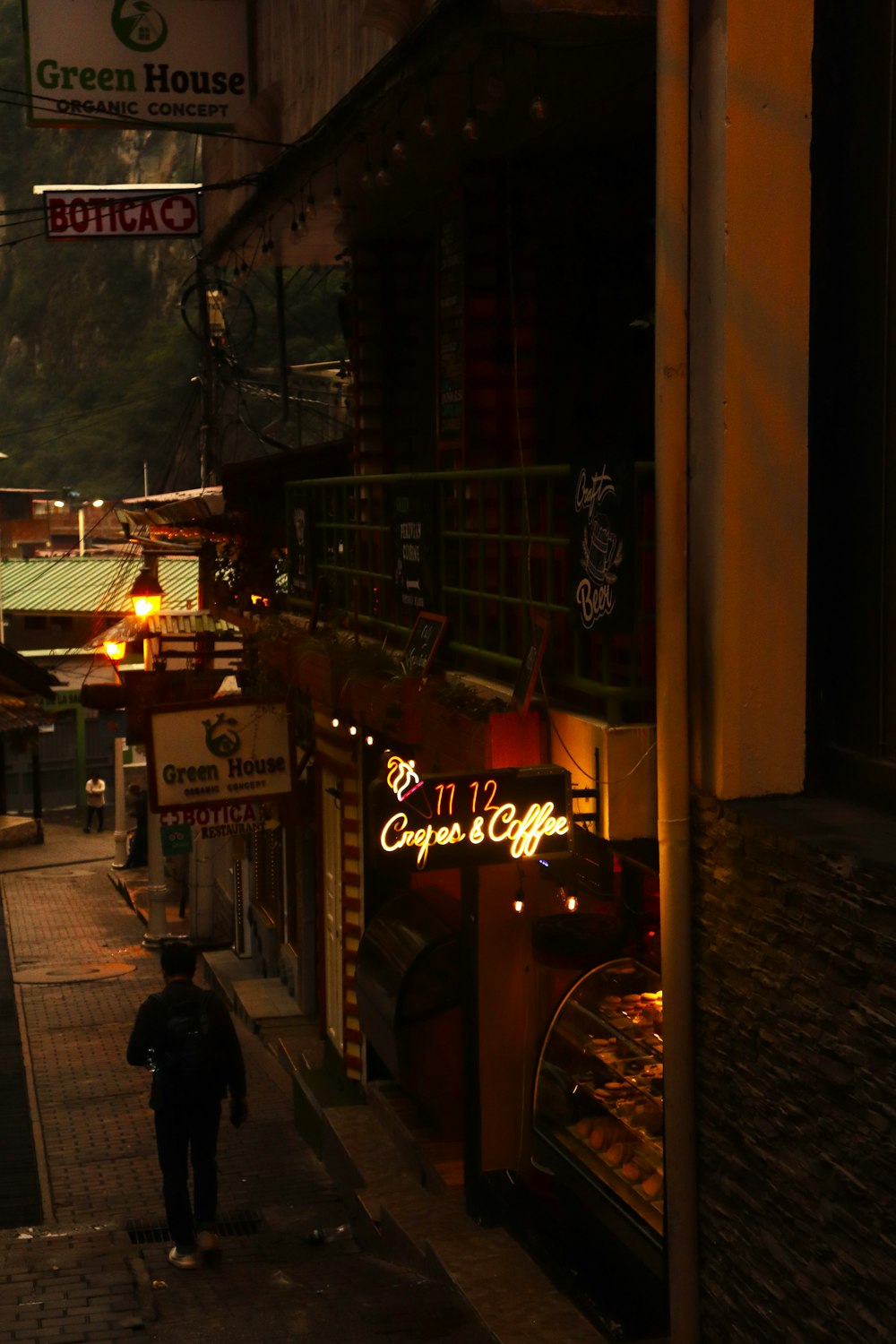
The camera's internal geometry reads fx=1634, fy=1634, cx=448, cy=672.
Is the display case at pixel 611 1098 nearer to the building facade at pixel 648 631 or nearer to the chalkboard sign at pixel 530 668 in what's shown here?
the building facade at pixel 648 631

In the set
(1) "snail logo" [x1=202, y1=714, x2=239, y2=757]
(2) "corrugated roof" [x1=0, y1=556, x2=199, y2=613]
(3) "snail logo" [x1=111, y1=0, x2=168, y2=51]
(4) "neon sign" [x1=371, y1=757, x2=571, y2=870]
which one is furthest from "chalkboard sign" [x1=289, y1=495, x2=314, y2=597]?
(2) "corrugated roof" [x1=0, y1=556, x2=199, y2=613]

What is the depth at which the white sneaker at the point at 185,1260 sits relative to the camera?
379 inches

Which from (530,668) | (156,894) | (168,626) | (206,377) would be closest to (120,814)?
(168,626)

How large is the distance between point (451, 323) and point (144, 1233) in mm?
6535

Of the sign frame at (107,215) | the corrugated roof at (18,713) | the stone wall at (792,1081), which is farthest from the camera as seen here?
the corrugated roof at (18,713)

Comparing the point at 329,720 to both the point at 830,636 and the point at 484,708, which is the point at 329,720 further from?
the point at 830,636

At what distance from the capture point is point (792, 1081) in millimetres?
5715

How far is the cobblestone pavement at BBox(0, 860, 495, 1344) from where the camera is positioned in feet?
28.1

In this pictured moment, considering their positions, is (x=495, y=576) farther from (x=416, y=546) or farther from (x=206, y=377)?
(x=206, y=377)

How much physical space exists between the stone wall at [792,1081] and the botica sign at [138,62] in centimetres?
976

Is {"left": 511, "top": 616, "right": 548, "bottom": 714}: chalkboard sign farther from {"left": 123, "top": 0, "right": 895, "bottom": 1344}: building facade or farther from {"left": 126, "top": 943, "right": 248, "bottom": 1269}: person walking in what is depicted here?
{"left": 126, "top": 943, "right": 248, "bottom": 1269}: person walking

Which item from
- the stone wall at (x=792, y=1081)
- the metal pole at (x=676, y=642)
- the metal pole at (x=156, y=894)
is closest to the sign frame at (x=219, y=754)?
the metal pole at (x=676, y=642)

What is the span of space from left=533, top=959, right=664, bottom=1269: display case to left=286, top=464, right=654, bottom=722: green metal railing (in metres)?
1.62

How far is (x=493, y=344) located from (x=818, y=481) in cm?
523
